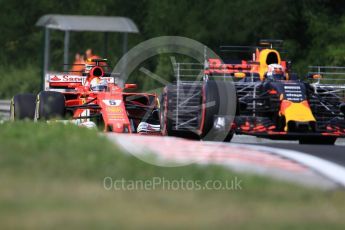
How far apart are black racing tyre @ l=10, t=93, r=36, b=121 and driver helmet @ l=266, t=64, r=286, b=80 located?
193 inches

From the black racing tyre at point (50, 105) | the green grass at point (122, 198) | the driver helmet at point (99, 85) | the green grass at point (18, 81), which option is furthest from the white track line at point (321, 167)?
the green grass at point (18, 81)

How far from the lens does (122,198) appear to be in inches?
333

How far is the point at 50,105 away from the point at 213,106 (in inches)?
118

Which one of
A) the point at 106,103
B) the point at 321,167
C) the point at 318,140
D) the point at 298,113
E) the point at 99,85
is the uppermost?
the point at 99,85

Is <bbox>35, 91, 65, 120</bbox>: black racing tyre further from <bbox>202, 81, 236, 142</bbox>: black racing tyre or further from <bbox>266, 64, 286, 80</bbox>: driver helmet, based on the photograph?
<bbox>266, 64, 286, 80</bbox>: driver helmet

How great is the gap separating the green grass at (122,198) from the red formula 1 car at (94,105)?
23.5 feet

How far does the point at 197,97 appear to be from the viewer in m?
19.3

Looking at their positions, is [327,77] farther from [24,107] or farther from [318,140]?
[24,107]

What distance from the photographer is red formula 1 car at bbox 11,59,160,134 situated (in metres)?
17.9

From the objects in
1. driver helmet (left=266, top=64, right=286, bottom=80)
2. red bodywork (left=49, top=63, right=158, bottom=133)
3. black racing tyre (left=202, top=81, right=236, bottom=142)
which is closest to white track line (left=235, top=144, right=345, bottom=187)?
red bodywork (left=49, top=63, right=158, bottom=133)

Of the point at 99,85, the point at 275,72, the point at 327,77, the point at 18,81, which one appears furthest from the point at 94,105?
the point at 18,81

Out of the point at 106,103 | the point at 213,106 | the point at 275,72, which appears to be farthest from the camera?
the point at 275,72

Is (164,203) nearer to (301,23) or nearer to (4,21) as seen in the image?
(301,23)

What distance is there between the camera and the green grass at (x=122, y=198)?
25.0ft
